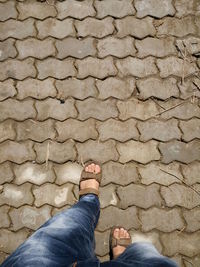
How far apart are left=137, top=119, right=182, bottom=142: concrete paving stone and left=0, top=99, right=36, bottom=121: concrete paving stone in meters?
0.93

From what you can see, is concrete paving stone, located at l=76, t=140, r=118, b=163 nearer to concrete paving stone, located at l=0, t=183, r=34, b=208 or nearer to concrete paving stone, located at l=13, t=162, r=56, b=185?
concrete paving stone, located at l=13, t=162, r=56, b=185

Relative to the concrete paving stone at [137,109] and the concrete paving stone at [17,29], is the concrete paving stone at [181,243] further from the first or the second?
the concrete paving stone at [17,29]

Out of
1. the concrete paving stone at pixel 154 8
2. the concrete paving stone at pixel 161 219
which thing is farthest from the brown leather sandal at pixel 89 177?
the concrete paving stone at pixel 154 8

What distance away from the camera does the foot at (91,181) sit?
8.23 ft

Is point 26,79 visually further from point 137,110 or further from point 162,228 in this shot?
point 162,228

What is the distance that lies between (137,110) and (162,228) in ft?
3.19

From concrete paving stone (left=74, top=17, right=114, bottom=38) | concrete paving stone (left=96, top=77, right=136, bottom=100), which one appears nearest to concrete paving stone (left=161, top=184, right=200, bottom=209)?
concrete paving stone (left=96, top=77, right=136, bottom=100)

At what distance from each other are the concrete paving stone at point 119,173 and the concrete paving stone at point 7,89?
1.02m

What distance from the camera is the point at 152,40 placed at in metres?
2.88

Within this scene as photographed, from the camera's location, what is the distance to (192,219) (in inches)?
98.8

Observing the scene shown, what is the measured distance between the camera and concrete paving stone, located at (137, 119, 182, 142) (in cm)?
267

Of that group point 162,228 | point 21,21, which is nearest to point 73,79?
point 21,21

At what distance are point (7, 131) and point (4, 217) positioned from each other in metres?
0.70

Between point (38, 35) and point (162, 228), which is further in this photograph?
point (38, 35)
